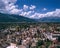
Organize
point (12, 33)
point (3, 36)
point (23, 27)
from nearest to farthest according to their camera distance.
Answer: point (3, 36), point (12, 33), point (23, 27)

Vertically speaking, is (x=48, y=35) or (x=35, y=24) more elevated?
(x=35, y=24)

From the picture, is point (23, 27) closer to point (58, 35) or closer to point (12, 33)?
point (12, 33)

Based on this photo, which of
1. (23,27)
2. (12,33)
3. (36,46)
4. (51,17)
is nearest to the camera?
(36,46)

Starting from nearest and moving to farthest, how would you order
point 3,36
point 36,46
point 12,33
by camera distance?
point 36,46 → point 3,36 → point 12,33

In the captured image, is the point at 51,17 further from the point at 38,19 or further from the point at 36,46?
the point at 36,46

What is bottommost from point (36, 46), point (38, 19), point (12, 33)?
point (36, 46)

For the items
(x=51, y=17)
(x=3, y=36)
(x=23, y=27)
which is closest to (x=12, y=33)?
(x=3, y=36)

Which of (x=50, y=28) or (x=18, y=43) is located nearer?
(x=18, y=43)

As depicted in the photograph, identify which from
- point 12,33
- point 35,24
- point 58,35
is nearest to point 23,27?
point 35,24

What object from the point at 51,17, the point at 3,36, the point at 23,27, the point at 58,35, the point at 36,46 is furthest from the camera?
the point at 51,17
